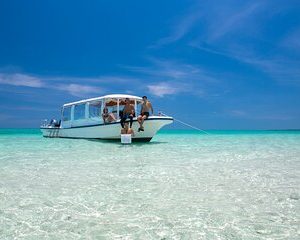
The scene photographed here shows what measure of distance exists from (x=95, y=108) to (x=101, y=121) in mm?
1348

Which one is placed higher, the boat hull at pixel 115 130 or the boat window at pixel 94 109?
the boat window at pixel 94 109

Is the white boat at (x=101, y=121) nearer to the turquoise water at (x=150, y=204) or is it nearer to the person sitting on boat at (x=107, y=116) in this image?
the person sitting on boat at (x=107, y=116)

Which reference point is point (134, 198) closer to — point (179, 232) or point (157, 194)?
point (157, 194)

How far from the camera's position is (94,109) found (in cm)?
1967

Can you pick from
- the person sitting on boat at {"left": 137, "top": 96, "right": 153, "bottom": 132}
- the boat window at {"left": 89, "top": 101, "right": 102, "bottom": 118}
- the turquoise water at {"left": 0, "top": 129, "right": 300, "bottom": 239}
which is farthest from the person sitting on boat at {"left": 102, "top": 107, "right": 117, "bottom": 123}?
the turquoise water at {"left": 0, "top": 129, "right": 300, "bottom": 239}

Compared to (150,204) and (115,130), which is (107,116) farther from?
(150,204)

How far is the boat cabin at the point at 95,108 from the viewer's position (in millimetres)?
18312

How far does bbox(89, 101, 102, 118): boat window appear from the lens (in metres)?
19.3

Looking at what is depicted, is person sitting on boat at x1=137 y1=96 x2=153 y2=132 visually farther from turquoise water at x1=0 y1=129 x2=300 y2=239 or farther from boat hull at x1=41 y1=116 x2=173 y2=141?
turquoise water at x1=0 y1=129 x2=300 y2=239

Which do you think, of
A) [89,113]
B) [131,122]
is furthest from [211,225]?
[89,113]

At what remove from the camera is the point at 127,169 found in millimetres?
7418

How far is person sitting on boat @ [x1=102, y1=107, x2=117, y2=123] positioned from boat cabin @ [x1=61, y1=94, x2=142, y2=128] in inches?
9.2

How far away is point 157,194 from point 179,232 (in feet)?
5.34

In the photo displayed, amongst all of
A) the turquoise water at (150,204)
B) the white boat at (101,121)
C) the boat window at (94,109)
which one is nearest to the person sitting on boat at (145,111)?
the white boat at (101,121)
